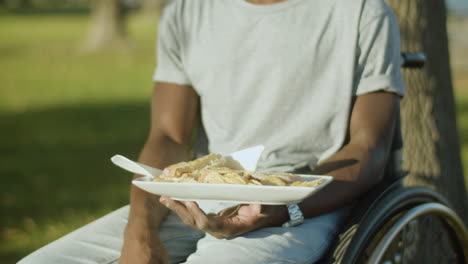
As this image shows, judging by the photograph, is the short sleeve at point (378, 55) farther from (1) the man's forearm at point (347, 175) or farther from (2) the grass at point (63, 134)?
(2) the grass at point (63, 134)

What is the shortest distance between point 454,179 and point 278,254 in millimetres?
1753

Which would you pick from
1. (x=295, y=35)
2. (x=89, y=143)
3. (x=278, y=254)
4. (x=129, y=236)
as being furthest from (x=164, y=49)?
(x=89, y=143)

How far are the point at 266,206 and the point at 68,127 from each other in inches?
303

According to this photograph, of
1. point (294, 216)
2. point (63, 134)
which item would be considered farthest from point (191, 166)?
point (63, 134)

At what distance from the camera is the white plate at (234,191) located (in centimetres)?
178

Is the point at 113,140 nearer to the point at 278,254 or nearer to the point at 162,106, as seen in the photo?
the point at 162,106

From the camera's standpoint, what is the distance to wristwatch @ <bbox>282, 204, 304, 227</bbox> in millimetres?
2100

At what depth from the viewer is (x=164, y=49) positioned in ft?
8.68

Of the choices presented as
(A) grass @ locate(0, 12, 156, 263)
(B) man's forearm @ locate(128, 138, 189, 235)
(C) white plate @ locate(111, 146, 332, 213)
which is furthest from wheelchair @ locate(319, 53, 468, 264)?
(A) grass @ locate(0, 12, 156, 263)

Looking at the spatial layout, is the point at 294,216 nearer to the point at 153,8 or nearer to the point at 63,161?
the point at 63,161

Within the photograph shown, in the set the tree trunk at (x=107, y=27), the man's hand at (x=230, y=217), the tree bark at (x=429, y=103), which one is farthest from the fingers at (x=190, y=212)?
the tree trunk at (x=107, y=27)

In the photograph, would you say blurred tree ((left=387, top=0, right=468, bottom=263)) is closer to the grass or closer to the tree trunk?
the grass

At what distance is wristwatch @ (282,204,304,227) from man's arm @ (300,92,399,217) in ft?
0.15

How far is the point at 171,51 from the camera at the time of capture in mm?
2633
